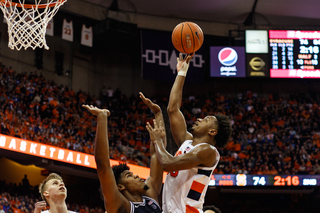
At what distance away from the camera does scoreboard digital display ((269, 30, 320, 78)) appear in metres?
17.0

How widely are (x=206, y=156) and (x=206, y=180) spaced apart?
248 millimetres

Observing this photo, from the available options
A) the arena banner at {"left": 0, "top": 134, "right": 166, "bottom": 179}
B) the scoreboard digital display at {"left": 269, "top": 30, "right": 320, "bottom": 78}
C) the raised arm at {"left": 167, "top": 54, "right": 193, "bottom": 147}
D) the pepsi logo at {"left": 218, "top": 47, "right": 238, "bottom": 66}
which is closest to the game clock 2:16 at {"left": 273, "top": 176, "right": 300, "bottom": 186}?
the scoreboard digital display at {"left": 269, "top": 30, "right": 320, "bottom": 78}

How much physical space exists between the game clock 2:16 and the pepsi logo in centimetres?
502

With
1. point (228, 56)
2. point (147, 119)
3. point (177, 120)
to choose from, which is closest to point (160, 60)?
point (147, 119)

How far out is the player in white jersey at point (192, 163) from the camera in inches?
136

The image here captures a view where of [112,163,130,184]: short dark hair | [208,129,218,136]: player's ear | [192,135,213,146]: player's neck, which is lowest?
[112,163,130,184]: short dark hair

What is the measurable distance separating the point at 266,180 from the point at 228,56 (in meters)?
5.27

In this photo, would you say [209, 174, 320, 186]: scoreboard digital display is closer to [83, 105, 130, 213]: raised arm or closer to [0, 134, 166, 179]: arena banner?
[0, 134, 166, 179]: arena banner

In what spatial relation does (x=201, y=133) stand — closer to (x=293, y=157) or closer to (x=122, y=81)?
(x=293, y=157)

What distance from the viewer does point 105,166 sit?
Answer: 3145 millimetres

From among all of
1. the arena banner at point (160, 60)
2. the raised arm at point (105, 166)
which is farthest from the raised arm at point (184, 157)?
the arena banner at point (160, 60)

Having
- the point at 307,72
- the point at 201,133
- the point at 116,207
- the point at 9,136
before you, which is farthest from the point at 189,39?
the point at 307,72

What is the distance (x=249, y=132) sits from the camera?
17.7m

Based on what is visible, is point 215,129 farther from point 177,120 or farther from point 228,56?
point 228,56
